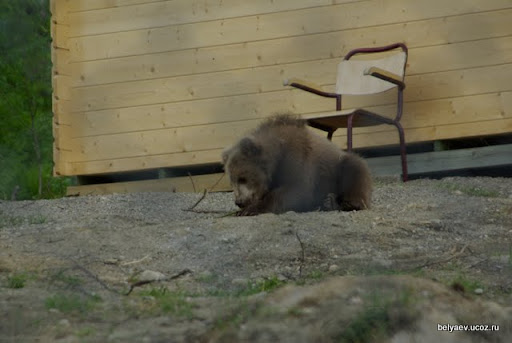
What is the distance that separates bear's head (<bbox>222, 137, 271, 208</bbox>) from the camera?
259 inches

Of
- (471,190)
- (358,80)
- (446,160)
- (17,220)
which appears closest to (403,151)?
(446,160)

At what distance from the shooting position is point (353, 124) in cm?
852

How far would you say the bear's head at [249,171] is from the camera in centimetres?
657

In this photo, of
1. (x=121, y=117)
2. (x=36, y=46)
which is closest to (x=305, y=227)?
(x=121, y=117)

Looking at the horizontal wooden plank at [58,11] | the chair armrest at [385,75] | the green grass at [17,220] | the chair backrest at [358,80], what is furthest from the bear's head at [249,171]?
the horizontal wooden plank at [58,11]

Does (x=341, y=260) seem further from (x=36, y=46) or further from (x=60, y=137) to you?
(x=36, y=46)

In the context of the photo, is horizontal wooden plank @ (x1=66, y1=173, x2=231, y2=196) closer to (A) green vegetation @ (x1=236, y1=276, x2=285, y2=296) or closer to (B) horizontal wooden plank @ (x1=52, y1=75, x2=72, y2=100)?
(B) horizontal wooden plank @ (x1=52, y1=75, x2=72, y2=100)

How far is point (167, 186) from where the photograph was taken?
9.88 meters

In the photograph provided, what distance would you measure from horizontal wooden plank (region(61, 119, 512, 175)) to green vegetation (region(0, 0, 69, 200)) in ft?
6.98

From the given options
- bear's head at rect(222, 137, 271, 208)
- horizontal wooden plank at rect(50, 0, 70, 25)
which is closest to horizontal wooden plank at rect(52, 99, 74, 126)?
horizontal wooden plank at rect(50, 0, 70, 25)

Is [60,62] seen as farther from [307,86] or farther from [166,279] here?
[166,279]

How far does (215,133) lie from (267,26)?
117cm

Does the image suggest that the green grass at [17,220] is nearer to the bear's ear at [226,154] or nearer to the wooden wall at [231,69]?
the bear's ear at [226,154]

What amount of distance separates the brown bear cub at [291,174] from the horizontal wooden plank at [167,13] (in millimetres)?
3082
